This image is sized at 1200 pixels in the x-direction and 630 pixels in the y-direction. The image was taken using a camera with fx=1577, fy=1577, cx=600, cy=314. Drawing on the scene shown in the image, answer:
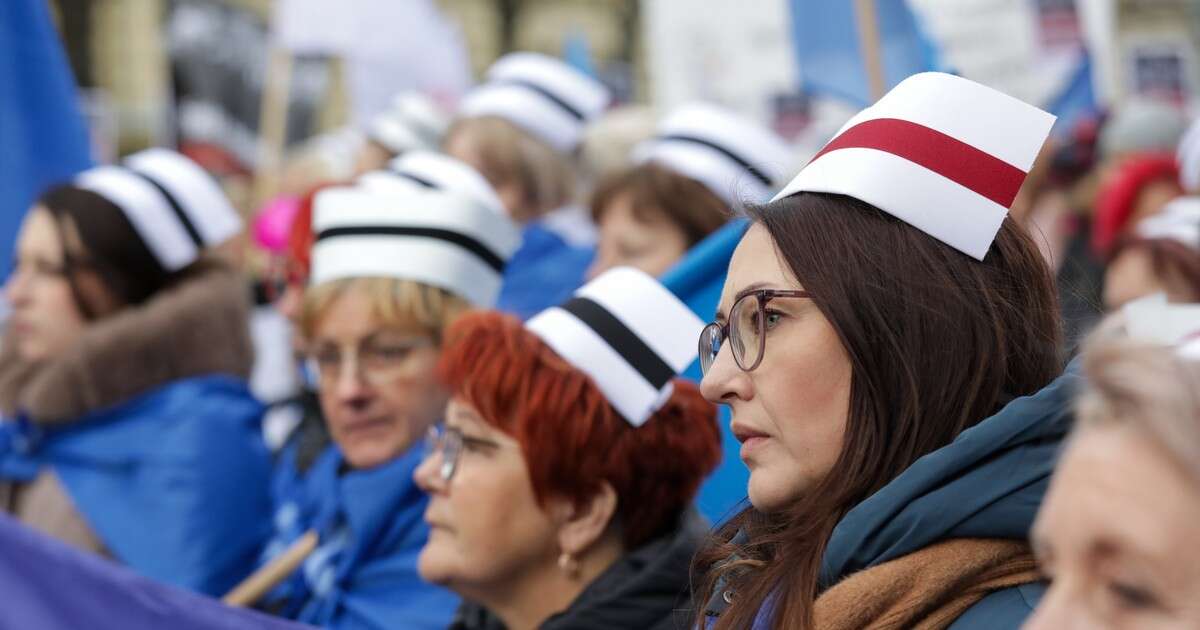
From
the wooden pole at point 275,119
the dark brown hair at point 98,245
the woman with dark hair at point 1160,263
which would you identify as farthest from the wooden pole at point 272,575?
the wooden pole at point 275,119

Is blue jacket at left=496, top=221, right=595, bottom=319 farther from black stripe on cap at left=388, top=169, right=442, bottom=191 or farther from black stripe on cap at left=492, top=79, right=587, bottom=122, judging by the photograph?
black stripe on cap at left=492, top=79, right=587, bottom=122

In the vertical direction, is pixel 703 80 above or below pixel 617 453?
below

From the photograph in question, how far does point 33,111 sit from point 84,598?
3.30 m

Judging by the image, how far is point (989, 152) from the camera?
7.57ft

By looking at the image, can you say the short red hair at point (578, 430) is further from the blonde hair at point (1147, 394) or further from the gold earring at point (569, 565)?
the blonde hair at point (1147, 394)

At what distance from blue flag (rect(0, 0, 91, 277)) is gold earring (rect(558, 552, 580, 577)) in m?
3.33

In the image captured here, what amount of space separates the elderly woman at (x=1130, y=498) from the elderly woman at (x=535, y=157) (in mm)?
3655

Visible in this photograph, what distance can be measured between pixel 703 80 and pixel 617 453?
5.56m

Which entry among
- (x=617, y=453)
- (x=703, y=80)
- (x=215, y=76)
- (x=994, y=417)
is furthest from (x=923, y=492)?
(x=215, y=76)

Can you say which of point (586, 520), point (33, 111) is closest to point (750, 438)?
point (586, 520)

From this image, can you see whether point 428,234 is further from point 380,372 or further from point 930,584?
point 930,584

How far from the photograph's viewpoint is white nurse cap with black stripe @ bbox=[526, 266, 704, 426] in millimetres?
3055

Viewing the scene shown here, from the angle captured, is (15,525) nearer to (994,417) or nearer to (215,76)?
(994,417)

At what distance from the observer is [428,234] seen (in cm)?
416
